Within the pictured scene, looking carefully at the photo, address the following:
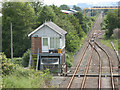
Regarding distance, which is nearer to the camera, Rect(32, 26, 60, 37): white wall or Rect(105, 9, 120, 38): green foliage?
Rect(32, 26, 60, 37): white wall

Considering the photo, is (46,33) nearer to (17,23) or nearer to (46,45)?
(46,45)

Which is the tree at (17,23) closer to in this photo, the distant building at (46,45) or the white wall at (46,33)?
the distant building at (46,45)

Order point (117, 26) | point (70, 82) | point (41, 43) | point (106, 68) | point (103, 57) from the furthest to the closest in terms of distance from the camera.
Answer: point (117, 26) < point (103, 57) < point (41, 43) < point (106, 68) < point (70, 82)

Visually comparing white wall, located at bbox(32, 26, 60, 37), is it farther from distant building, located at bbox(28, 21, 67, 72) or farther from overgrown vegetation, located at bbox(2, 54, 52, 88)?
overgrown vegetation, located at bbox(2, 54, 52, 88)

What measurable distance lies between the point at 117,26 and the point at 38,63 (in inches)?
910

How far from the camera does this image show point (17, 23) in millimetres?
33719

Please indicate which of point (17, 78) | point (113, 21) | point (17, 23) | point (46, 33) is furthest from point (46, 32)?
point (113, 21)

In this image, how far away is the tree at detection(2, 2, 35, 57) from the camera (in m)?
33.1

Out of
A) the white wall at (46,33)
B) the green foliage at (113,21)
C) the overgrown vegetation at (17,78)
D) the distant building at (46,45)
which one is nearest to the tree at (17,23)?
the distant building at (46,45)

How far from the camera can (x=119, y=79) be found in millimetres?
16781

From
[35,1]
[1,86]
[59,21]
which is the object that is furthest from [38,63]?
[35,1]

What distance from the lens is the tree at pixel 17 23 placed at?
108ft

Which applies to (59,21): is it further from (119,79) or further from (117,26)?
(119,79)

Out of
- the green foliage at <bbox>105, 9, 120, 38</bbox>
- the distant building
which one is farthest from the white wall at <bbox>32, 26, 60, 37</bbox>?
the green foliage at <bbox>105, 9, 120, 38</bbox>
